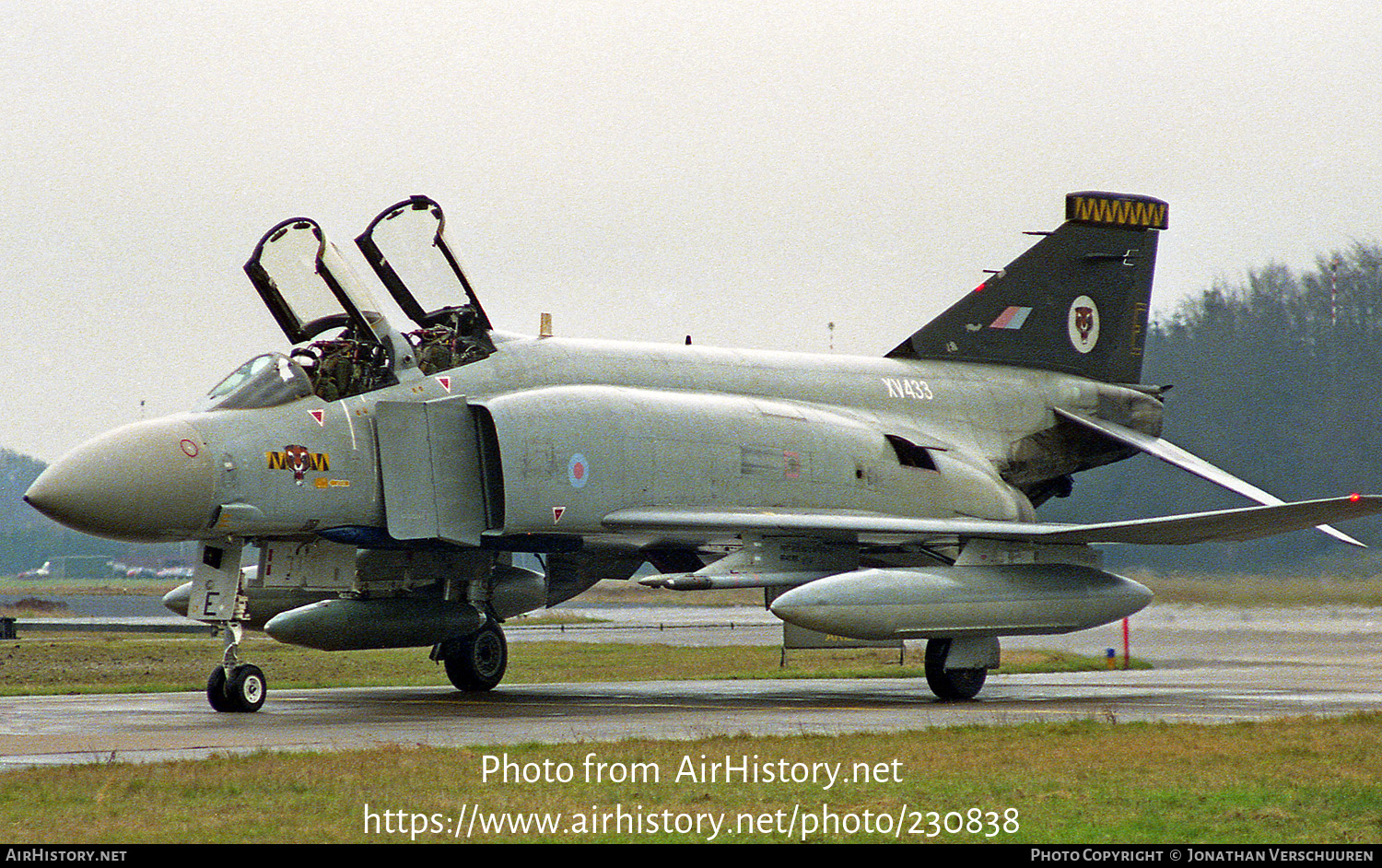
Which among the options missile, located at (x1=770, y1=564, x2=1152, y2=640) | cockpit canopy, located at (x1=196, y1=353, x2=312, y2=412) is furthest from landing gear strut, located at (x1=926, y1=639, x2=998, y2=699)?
cockpit canopy, located at (x1=196, y1=353, x2=312, y2=412)

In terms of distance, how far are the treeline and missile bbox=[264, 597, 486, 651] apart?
13.0m

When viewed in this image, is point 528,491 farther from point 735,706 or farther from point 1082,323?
point 1082,323

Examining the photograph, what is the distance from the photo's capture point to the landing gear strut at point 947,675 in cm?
1521

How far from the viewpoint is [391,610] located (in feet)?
50.8

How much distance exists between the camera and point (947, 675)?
15.2 m

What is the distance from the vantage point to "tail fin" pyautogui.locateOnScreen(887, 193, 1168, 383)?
63.6ft

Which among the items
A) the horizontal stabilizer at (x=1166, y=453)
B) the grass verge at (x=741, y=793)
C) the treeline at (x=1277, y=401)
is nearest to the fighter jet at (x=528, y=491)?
the horizontal stabilizer at (x=1166, y=453)

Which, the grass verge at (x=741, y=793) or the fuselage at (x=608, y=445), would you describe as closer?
the grass verge at (x=741, y=793)

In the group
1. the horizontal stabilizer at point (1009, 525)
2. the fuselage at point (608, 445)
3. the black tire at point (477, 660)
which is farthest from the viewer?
the black tire at point (477, 660)

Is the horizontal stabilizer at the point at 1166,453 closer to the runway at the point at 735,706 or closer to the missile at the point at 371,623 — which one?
the runway at the point at 735,706

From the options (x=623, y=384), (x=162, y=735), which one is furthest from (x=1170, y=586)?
(x=162, y=735)

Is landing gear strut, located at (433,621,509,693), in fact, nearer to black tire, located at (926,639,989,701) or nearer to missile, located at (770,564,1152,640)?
missile, located at (770,564,1152,640)

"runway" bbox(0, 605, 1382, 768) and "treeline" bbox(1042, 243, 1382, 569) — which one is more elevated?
"treeline" bbox(1042, 243, 1382, 569)

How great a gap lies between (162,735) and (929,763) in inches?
219
